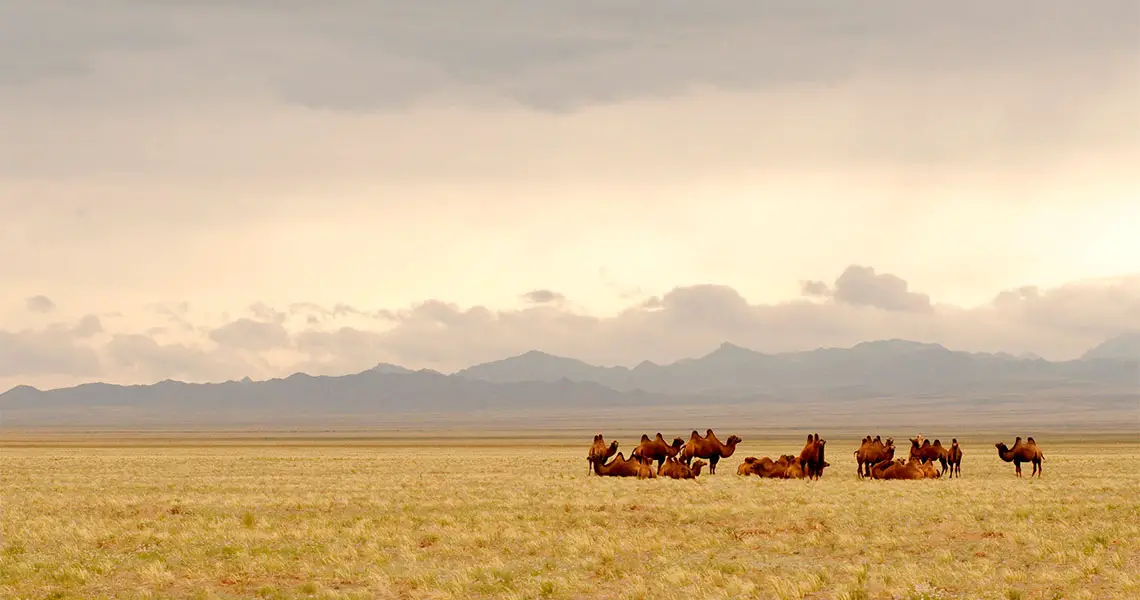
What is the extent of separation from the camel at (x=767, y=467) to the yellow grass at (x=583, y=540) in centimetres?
264

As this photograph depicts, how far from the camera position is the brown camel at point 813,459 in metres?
39.1

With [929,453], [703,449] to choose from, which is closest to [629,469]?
[703,449]

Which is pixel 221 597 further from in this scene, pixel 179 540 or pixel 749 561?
pixel 749 561

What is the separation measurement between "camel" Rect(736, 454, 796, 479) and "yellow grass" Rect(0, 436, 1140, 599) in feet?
8.66

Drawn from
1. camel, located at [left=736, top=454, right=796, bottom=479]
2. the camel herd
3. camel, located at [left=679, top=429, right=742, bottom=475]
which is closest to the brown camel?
the camel herd

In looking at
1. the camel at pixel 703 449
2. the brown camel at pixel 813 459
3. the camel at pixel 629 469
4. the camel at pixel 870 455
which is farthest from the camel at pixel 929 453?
the camel at pixel 629 469

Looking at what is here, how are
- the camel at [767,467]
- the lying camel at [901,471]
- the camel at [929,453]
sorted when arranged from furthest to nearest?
the camel at [929,453] < the camel at [767,467] < the lying camel at [901,471]

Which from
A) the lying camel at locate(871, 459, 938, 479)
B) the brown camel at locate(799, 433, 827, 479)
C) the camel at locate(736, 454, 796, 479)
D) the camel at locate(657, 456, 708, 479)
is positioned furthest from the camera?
the camel at locate(736, 454, 796, 479)

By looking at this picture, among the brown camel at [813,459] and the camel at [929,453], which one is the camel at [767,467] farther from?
the camel at [929,453]

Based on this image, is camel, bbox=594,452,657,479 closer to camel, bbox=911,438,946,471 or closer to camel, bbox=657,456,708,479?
camel, bbox=657,456,708,479

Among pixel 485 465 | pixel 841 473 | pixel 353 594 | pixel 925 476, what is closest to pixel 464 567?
pixel 353 594

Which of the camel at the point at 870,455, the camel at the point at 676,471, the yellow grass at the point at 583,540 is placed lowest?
the yellow grass at the point at 583,540

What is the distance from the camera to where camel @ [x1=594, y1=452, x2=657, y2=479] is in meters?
39.8

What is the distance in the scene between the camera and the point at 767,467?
40969mm
